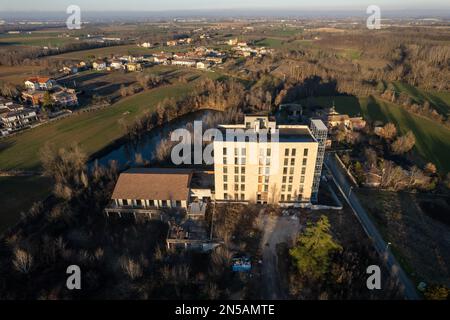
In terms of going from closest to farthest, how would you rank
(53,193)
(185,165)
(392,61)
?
(53,193), (185,165), (392,61)

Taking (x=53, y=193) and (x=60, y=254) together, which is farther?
(x=53, y=193)

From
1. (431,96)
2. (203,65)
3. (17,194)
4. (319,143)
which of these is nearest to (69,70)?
(203,65)

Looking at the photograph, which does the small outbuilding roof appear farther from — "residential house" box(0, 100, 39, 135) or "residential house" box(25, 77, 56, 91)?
"residential house" box(25, 77, 56, 91)

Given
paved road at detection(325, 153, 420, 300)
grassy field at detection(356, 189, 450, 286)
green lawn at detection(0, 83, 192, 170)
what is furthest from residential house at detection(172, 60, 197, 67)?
grassy field at detection(356, 189, 450, 286)

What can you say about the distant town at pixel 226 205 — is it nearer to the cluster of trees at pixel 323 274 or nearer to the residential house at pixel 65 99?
the cluster of trees at pixel 323 274

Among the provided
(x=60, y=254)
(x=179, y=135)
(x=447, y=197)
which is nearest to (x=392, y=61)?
(x=447, y=197)

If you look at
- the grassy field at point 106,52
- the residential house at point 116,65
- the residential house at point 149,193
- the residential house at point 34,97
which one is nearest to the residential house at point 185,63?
the residential house at point 116,65

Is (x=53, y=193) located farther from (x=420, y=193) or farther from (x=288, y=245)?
(x=420, y=193)
